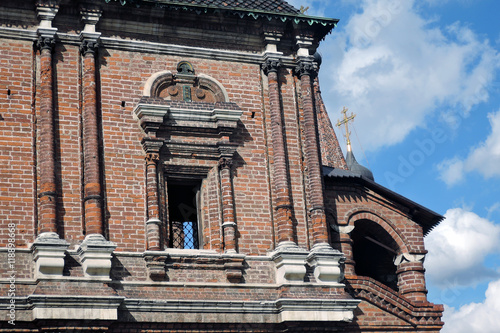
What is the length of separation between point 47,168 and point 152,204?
6.88ft

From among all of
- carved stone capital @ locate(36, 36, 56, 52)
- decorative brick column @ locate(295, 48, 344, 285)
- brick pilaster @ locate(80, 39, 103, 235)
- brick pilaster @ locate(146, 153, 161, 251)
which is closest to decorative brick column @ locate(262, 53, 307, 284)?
decorative brick column @ locate(295, 48, 344, 285)

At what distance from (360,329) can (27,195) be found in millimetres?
7304

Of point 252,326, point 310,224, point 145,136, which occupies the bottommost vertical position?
point 252,326

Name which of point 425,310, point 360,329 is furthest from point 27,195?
point 425,310

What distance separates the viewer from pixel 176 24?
19.4m

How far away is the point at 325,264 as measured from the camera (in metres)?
18.4

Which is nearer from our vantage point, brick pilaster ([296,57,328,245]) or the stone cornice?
the stone cornice

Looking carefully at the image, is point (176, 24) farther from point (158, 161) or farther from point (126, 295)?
point (126, 295)

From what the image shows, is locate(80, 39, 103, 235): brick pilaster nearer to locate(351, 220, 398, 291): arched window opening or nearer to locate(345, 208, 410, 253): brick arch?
locate(345, 208, 410, 253): brick arch

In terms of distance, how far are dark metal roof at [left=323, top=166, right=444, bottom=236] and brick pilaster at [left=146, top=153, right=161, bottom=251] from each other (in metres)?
4.14

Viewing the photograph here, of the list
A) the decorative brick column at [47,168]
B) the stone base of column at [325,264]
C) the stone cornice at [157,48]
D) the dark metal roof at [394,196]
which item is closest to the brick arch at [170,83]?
the stone cornice at [157,48]

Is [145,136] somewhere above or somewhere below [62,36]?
below

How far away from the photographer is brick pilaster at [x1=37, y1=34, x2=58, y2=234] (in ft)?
55.3

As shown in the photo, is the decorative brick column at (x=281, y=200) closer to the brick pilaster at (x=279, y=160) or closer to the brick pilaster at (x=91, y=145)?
the brick pilaster at (x=279, y=160)
